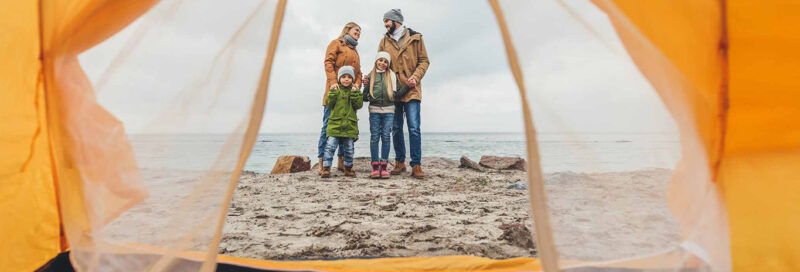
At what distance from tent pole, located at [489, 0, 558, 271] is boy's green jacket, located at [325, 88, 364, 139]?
291 centimetres

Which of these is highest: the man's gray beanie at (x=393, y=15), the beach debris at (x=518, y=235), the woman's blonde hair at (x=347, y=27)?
the man's gray beanie at (x=393, y=15)

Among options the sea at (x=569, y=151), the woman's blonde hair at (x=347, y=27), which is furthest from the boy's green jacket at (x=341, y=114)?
the sea at (x=569, y=151)

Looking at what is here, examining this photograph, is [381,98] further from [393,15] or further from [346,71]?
[393,15]

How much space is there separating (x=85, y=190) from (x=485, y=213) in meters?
2.07

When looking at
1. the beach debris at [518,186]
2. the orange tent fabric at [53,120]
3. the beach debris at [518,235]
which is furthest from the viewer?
the beach debris at [518,186]

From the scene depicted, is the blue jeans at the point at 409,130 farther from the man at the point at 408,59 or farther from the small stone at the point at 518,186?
the small stone at the point at 518,186

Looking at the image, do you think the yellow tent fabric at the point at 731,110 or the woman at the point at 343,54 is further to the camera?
the woman at the point at 343,54

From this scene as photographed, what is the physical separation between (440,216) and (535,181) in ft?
5.30

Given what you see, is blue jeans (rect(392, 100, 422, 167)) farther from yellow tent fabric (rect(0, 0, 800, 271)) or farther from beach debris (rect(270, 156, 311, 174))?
yellow tent fabric (rect(0, 0, 800, 271))

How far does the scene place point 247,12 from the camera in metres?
1.19

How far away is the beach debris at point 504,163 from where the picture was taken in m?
5.57

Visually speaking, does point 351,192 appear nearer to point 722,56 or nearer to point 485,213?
point 485,213

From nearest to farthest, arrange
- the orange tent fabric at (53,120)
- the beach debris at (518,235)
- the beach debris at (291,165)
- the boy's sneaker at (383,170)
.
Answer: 1. the orange tent fabric at (53,120)
2. the beach debris at (518,235)
3. the boy's sneaker at (383,170)
4. the beach debris at (291,165)

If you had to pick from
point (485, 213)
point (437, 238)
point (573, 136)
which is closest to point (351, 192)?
point (485, 213)
